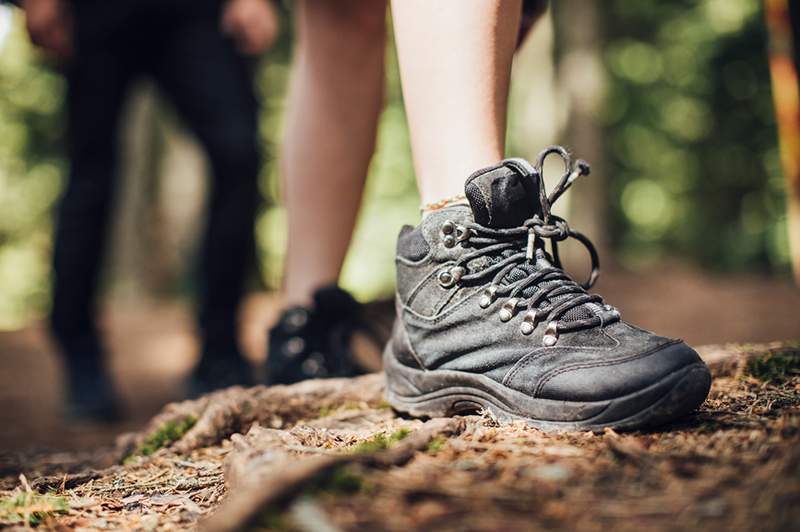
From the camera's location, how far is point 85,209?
3.28 m

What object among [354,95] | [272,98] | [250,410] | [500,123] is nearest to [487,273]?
[500,123]

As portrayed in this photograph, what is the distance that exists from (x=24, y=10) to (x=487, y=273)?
2.97 m

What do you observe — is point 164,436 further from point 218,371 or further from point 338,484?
point 218,371

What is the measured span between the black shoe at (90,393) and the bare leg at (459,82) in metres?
2.35

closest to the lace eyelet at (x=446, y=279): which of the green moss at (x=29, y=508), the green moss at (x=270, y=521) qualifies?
the green moss at (x=270, y=521)

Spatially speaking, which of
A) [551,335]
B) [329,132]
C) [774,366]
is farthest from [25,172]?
[774,366]

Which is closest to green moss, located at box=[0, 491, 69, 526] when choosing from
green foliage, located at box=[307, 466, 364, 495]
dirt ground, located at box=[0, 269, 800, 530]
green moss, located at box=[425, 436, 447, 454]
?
dirt ground, located at box=[0, 269, 800, 530]

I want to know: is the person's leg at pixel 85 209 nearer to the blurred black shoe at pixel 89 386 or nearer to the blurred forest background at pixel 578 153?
the blurred black shoe at pixel 89 386

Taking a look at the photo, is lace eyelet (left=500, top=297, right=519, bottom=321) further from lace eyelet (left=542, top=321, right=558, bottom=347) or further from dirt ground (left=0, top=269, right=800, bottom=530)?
dirt ground (left=0, top=269, right=800, bottom=530)

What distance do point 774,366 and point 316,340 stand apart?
1219 mm

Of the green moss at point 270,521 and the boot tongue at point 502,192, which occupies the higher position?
the boot tongue at point 502,192

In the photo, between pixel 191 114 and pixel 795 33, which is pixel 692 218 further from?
pixel 191 114

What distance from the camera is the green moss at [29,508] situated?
42.1 inches

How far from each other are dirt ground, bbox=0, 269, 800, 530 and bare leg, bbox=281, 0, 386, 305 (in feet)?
1.72
